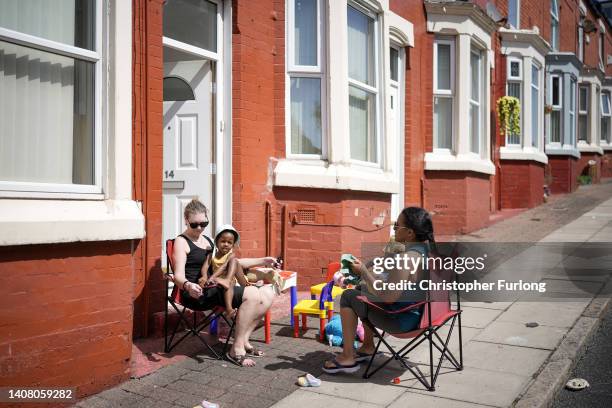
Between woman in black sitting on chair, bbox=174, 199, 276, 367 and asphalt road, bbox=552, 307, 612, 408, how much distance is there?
229 centimetres

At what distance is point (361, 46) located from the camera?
8.12 metres

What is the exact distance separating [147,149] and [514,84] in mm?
11941

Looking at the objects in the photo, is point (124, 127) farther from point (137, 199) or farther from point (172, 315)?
point (172, 315)

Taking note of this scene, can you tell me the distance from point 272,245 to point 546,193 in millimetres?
11892

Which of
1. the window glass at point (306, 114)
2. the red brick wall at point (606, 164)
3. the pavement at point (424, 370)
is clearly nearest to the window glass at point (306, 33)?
the window glass at point (306, 114)

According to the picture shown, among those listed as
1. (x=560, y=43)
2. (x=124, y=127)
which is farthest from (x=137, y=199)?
(x=560, y=43)

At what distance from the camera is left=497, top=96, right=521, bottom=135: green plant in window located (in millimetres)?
13977

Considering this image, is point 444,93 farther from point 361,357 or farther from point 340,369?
point 340,369

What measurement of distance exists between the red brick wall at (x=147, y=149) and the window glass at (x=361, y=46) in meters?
3.14

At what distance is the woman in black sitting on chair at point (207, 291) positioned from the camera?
4.74 meters

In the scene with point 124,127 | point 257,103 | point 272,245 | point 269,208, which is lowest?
point 272,245

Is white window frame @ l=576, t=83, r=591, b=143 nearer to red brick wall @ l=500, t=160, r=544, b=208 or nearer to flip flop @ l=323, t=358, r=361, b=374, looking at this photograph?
red brick wall @ l=500, t=160, r=544, b=208

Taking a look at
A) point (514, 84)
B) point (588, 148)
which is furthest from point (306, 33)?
point (588, 148)

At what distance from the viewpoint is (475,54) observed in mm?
11672
